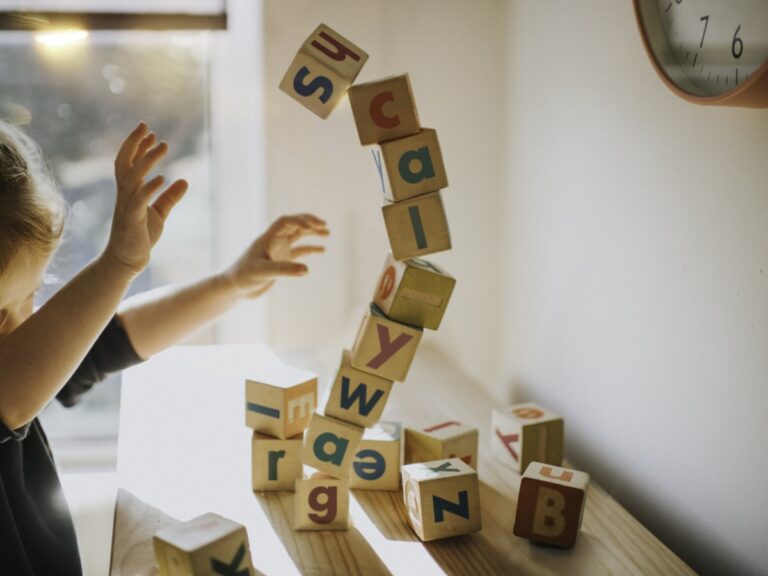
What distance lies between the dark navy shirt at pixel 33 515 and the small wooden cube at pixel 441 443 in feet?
1.56

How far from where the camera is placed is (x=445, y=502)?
805 mm

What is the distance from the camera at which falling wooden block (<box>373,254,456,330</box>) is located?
0.85 m

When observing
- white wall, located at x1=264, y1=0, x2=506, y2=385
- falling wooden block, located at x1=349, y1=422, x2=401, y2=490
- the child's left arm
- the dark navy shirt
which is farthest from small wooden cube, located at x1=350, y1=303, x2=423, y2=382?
white wall, located at x1=264, y1=0, x2=506, y2=385

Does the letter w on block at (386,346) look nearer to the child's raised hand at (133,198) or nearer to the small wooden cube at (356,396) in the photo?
the small wooden cube at (356,396)

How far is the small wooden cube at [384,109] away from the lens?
820 mm

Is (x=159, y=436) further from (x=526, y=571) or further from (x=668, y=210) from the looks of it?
(x=668, y=210)

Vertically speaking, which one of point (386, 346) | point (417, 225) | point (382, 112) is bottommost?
point (386, 346)

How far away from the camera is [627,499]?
98 cm

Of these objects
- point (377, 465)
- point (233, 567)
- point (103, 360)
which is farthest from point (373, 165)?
point (233, 567)

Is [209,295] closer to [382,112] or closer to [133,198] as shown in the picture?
[133,198]

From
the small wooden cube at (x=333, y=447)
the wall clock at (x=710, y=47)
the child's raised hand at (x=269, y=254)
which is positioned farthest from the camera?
the child's raised hand at (x=269, y=254)

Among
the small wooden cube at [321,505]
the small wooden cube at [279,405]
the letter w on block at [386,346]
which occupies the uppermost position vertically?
the letter w on block at [386,346]

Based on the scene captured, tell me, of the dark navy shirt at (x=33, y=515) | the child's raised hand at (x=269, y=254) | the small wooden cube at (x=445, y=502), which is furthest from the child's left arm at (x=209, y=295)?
the small wooden cube at (x=445, y=502)

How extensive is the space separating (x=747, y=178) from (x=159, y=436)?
0.80 m
